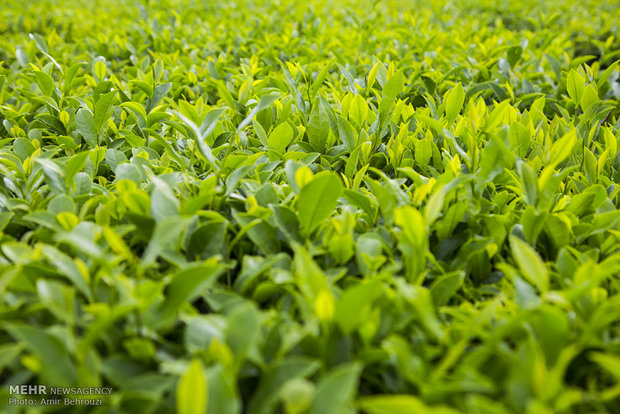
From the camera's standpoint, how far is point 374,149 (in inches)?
91.5

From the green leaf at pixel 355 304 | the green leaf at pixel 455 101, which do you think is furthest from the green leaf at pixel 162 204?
the green leaf at pixel 455 101

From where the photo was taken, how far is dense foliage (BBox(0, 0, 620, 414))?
1.10 meters

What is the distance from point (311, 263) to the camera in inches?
48.2

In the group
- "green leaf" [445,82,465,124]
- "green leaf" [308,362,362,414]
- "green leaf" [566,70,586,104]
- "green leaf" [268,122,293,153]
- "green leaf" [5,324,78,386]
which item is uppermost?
"green leaf" [566,70,586,104]

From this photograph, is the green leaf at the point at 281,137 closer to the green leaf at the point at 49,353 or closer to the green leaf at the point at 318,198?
the green leaf at the point at 318,198

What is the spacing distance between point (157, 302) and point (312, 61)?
2.94 m

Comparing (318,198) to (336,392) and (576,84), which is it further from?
(576,84)

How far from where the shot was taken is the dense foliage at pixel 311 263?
1102 millimetres

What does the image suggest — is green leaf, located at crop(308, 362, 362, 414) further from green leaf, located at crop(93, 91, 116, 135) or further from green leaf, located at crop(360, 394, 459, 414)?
green leaf, located at crop(93, 91, 116, 135)

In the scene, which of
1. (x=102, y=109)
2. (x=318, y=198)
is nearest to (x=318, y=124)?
(x=318, y=198)

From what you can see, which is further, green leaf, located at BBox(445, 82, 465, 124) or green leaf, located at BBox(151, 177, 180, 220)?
green leaf, located at BBox(445, 82, 465, 124)

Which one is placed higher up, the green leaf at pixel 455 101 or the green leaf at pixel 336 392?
the green leaf at pixel 455 101

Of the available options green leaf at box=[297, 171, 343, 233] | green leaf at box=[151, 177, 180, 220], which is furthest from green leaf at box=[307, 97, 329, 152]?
green leaf at box=[151, 177, 180, 220]

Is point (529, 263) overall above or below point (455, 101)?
below
